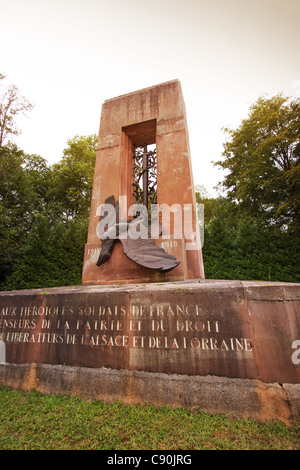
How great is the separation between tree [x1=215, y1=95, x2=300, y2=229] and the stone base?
9.88 meters

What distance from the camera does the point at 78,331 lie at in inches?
109

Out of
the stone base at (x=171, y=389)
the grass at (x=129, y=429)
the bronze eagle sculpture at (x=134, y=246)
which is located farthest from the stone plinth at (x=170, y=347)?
the bronze eagle sculpture at (x=134, y=246)

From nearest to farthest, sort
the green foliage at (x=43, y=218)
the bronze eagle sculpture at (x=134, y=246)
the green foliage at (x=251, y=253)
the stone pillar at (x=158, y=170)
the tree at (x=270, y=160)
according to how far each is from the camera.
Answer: the bronze eagle sculpture at (x=134, y=246), the stone pillar at (x=158, y=170), the green foliage at (x=251, y=253), the green foliage at (x=43, y=218), the tree at (x=270, y=160)

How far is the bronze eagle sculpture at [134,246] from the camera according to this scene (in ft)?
11.3

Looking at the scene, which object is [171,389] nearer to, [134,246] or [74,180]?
[134,246]

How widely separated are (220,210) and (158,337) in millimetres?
11651

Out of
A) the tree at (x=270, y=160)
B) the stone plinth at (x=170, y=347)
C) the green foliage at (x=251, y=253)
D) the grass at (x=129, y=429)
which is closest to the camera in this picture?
the grass at (x=129, y=429)

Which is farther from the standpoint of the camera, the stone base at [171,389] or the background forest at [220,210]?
the background forest at [220,210]

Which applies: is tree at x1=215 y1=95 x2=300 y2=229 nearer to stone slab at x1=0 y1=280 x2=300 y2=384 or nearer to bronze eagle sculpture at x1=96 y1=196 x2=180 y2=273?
bronze eagle sculpture at x1=96 y1=196 x2=180 y2=273

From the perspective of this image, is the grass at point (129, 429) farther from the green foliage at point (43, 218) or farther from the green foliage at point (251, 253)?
the green foliage at point (43, 218)

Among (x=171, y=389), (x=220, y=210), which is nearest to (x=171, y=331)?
(x=171, y=389)

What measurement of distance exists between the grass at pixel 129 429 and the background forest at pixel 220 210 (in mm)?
6663
